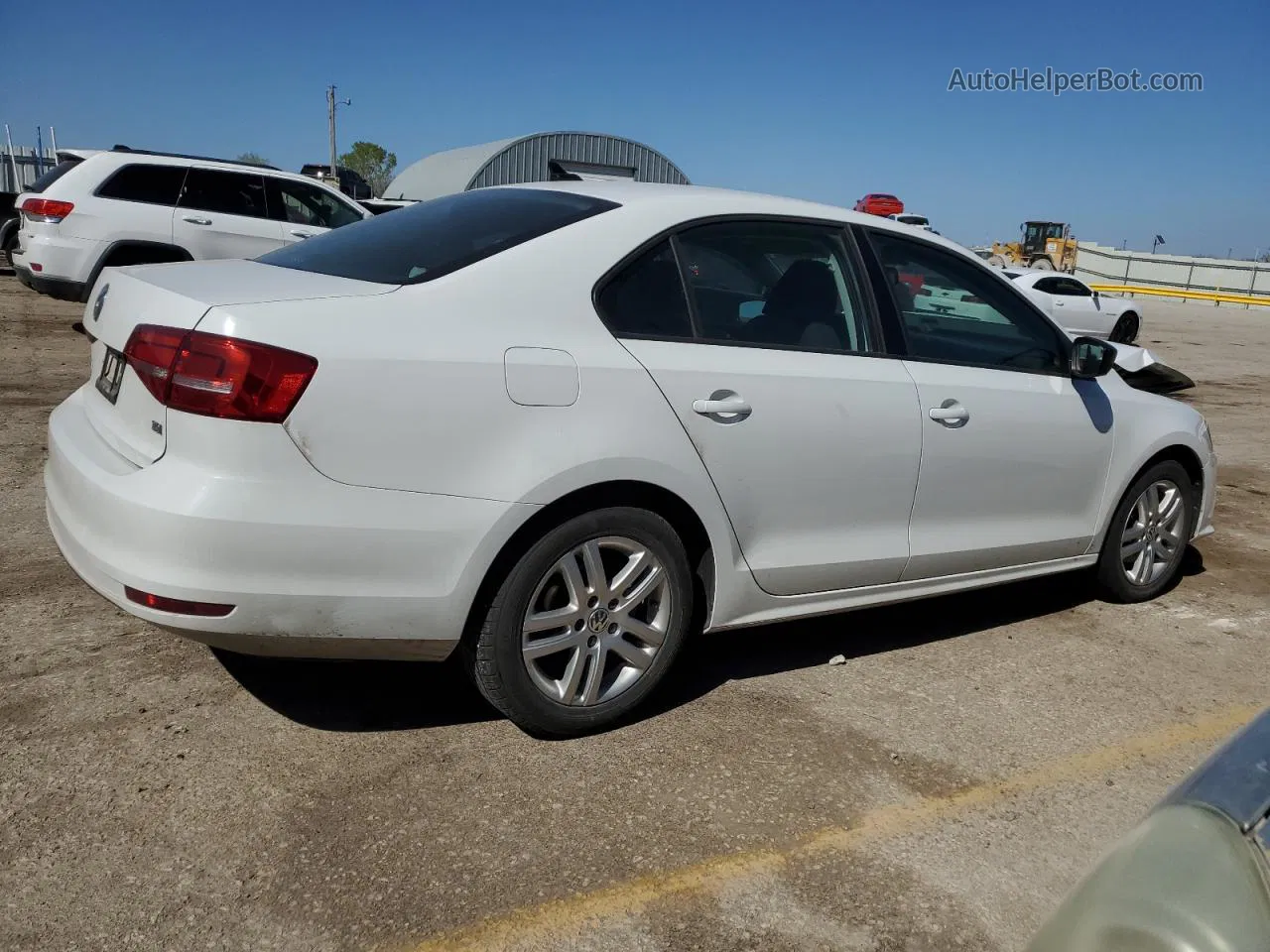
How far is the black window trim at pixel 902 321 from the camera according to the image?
391cm

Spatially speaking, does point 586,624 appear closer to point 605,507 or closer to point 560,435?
point 605,507

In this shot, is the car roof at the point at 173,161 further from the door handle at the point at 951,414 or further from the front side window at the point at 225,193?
the door handle at the point at 951,414

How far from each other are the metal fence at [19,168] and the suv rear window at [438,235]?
2797 centimetres

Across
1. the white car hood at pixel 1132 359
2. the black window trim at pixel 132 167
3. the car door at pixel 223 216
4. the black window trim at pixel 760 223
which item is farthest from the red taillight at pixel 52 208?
the white car hood at pixel 1132 359

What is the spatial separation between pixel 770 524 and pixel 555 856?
129 cm

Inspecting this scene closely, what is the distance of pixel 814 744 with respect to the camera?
3389 mm

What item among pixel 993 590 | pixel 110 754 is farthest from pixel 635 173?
pixel 110 754

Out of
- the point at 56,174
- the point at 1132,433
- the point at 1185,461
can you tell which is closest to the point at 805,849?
the point at 1132,433

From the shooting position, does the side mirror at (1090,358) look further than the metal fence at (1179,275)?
No

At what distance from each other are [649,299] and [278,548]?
1.33 m

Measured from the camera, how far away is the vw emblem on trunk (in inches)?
128

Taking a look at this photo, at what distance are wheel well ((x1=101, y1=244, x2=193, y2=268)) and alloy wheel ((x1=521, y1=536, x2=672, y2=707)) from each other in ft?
27.6

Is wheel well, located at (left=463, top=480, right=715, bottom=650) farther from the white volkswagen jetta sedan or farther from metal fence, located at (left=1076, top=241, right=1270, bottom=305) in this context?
metal fence, located at (left=1076, top=241, right=1270, bottom=305)

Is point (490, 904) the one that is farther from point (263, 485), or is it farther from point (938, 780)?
point (938, 780)
